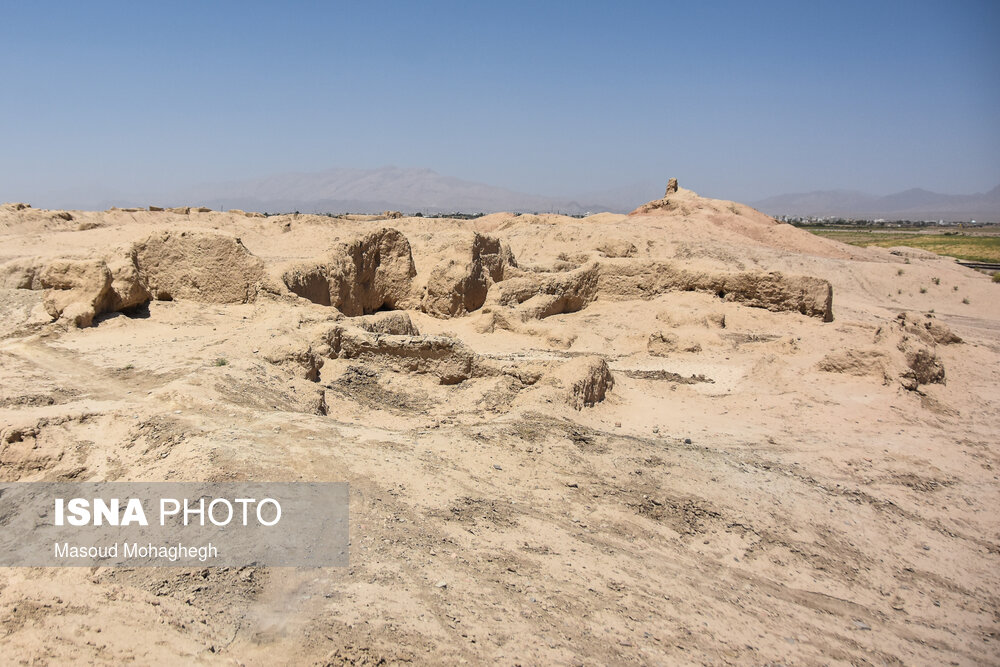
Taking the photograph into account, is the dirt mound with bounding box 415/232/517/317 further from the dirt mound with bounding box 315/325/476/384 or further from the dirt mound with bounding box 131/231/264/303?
the dirt mound with bounding box 315/325/476/384

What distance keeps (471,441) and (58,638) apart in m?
3.16

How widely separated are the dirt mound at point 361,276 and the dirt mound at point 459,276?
55 centimetres

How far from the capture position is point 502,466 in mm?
4977

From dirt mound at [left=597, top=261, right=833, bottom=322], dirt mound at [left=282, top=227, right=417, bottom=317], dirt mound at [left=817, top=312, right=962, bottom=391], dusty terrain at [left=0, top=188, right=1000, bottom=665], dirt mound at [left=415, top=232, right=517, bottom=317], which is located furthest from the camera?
dirt mound at [left=597, top=261, right=833, bottom=322]

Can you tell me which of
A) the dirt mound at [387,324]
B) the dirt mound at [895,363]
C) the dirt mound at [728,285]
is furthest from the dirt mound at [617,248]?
the dirt mound at [387,324]

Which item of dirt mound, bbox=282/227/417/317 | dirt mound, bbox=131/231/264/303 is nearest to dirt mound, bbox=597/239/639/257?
dirt mound, bbox=282/227/417/317

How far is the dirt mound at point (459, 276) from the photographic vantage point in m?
12.0

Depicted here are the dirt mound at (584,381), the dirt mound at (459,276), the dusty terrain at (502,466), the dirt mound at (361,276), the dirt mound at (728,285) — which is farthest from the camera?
the dirt mound at (728,285)

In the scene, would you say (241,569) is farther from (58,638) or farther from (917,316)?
(917,316)

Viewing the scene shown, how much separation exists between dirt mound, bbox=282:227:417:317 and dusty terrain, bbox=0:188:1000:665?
0.07 meters

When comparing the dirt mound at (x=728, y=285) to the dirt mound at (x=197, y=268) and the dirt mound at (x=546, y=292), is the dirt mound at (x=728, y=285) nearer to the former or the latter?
the dirt mound at (x=546, y=292)

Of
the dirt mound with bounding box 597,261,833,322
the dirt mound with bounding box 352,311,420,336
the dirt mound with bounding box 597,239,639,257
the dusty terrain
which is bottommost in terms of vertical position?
the dusty terrain

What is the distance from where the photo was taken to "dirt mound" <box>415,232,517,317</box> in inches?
473

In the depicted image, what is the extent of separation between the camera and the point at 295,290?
920 centimetres
